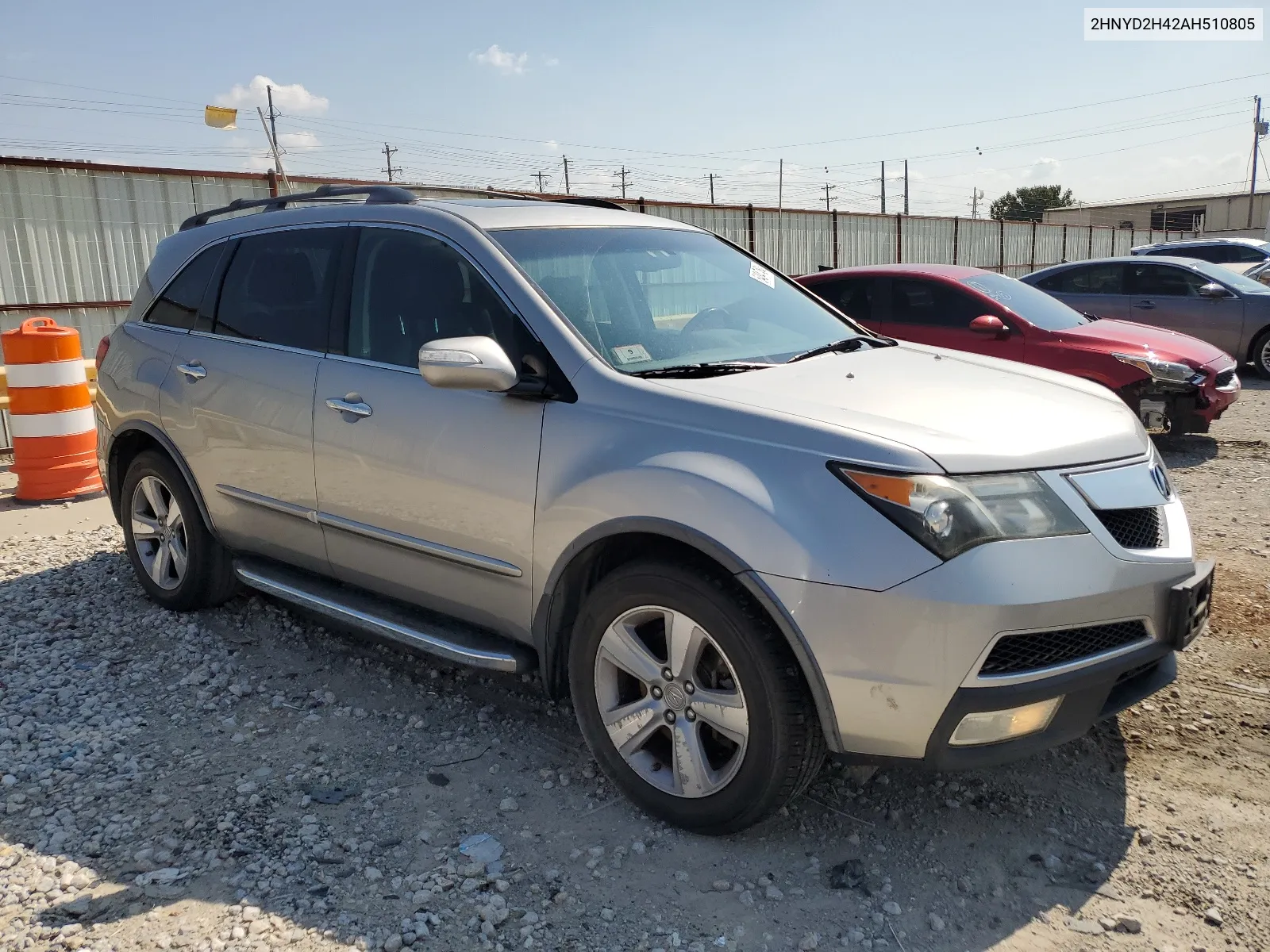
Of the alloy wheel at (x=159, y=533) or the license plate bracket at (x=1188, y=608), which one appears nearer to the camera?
the license plate bracket at (x=1188, y=608)

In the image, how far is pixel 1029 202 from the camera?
315ft

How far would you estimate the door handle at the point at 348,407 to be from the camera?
367 cm

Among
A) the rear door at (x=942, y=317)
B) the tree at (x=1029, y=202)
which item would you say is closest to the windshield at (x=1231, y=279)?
the rear door at (x=942, y=317)

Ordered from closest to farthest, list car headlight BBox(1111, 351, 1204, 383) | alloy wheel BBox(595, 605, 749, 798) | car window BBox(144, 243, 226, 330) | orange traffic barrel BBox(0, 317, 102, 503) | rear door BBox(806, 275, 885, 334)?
alloy wheel BBox(595, 605, 749, 798) < car window BBox(144, 243, 226, 330) < orange traffic barrel BBox(0, 317, 102, 503) < car headlight BBox(1111, 351, 1204, 383) < rear door BBox(806, 275, 885, 334)

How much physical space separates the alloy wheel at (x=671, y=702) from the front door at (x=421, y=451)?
1.34 ft

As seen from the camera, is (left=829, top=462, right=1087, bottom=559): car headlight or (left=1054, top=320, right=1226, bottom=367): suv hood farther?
(left=1054, top=320, right=1226, bottom=367): suv hood

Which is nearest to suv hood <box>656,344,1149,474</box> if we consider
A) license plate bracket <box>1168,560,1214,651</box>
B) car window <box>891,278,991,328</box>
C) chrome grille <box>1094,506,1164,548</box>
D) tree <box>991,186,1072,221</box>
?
chrome grille <box>1094,506,1164,548</box>

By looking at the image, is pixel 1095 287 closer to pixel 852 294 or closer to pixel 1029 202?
pixel 852 294

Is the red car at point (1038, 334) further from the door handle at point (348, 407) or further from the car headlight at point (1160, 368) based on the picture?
the door handle at point (348, 407)

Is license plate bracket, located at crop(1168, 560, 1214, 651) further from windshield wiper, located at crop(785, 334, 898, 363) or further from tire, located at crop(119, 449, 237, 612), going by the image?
tire, located at crop(119, 449, 237, 612)

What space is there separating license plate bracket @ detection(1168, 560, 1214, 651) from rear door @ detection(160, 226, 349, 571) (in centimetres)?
292

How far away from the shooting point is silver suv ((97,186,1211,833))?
2.55 meters

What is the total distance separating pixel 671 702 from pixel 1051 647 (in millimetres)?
1036

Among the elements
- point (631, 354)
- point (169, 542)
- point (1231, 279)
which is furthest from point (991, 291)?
point (169, 542)
